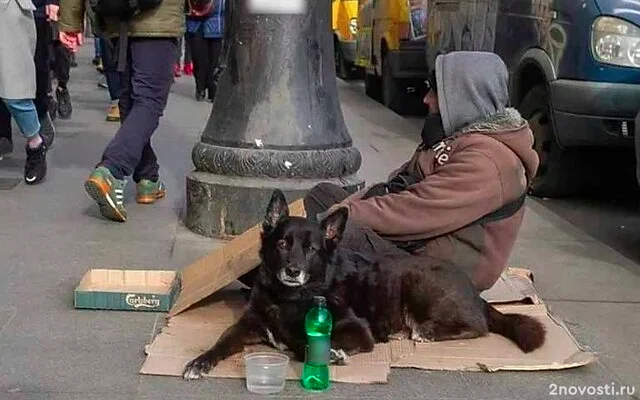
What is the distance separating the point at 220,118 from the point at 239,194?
54 cm

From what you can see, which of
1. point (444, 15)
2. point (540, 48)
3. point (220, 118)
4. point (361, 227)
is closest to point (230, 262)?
point (361, 227)

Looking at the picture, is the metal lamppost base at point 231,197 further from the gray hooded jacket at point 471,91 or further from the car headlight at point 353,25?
the car headlight at point 353,25

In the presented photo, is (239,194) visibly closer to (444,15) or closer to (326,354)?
(326,354)

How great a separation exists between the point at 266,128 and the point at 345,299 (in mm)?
2248

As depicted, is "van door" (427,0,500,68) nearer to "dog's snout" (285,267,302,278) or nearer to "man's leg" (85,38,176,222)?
"man's leg" (85,38,176,222)

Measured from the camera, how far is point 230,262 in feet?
16.5

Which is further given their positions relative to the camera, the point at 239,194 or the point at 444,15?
the point at 444,15

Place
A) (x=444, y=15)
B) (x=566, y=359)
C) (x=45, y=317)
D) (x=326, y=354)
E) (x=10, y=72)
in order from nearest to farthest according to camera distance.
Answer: (x=326, y=354), (x=566, y=359), (x=45, y=317), (x=10, y=72), (x=444, y=15)

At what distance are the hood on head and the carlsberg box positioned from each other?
1.54 metres

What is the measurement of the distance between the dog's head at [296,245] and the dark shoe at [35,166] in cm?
389

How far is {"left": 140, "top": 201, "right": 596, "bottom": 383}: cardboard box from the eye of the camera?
174 inches

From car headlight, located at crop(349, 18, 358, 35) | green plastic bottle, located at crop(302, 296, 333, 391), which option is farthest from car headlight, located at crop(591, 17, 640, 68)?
car headlight, located at crop(349, 18, 358, 35)

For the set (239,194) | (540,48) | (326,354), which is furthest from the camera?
(540,48)
